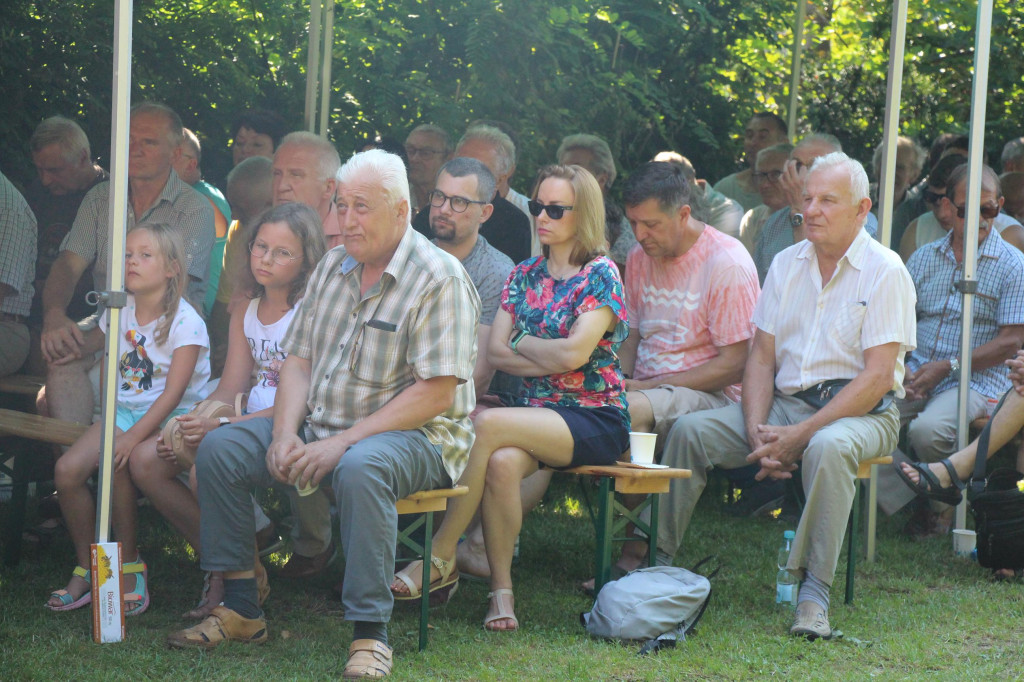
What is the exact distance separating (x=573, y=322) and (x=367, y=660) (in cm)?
139

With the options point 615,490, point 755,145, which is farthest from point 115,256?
point 755,145

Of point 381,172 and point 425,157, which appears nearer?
point 381,172

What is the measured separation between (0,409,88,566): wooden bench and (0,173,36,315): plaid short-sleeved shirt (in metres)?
0.69

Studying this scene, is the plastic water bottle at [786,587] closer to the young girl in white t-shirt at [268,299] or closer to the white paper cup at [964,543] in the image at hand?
the white paper cup at [964,543]

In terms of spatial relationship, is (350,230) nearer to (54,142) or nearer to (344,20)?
(54,142)

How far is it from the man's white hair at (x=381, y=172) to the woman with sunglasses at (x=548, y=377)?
0.64 meters

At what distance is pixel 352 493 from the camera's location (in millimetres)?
3256

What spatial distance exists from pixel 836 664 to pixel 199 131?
191 inches

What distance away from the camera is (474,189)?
14.8 ft

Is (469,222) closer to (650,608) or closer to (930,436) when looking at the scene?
(650,608)

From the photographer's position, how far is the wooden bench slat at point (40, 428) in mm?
3854

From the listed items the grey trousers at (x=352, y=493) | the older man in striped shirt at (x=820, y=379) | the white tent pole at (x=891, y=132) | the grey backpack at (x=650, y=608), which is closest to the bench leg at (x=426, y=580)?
the grey trousers at (x=352, y=493)

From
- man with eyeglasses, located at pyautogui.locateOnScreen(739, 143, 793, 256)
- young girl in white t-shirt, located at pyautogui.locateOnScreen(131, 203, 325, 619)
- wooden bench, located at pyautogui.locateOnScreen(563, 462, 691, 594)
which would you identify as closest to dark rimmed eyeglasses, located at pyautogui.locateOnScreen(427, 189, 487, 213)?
young girl in white t-shirt, located at pyautogui.locateOnScreen(131, 203, 325, 619)

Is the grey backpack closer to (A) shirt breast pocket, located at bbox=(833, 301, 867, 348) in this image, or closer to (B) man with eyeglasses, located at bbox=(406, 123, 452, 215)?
(A) shirt breast pocket, located at bbox=(833, 301, 867, 348)
